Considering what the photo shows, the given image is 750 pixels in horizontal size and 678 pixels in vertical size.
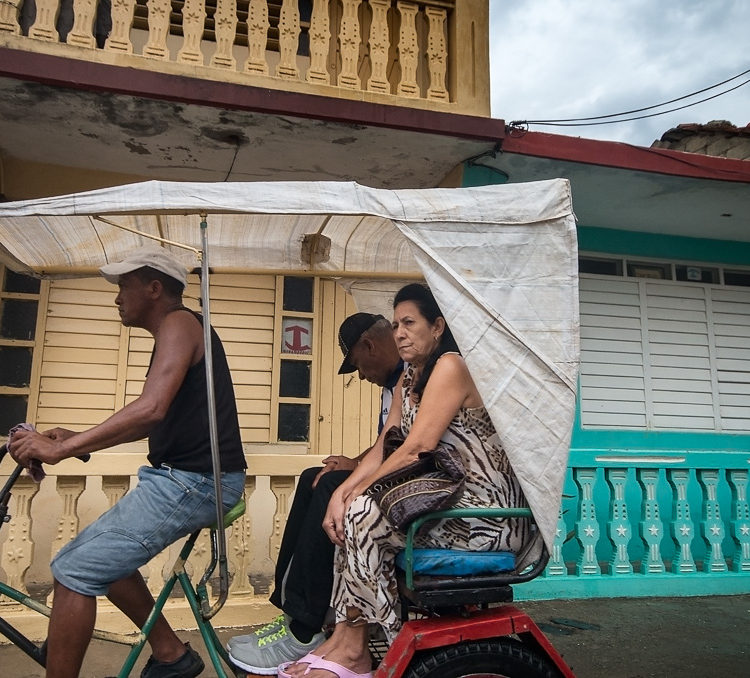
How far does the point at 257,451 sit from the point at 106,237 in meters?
2.96

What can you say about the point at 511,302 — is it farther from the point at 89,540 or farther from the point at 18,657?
the point at 18,657

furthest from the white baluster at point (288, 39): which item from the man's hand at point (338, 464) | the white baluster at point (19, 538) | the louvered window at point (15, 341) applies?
the white baluster at point (19, 538)

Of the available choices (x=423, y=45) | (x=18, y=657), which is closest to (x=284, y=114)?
(x=423, y=45)

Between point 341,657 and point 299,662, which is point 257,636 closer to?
point 299,662

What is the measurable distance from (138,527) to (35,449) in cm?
40

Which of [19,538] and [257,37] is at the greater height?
[257,37]

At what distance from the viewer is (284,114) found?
4.25 meters

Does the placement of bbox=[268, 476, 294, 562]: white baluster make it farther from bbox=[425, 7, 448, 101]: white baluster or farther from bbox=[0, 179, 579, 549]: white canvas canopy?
bbox=[425, 7, 448, 101]: white baluster

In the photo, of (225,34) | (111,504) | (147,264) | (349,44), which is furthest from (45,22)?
(111,504)

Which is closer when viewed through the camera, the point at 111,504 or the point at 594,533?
the point at 111,504

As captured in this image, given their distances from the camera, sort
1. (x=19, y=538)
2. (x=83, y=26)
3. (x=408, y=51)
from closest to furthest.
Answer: (x=19, y=538) < (x=83, y=26) < (x=408, y=51)

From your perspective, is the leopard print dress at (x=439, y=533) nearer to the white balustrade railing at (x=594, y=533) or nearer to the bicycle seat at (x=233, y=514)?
the bicycle seat at (x=233, y=514)

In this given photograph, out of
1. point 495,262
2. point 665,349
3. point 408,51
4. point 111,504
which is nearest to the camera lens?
point 495,262

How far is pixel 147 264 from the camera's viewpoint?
220 cm
